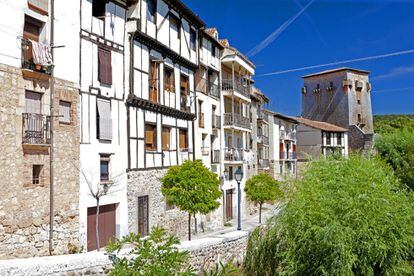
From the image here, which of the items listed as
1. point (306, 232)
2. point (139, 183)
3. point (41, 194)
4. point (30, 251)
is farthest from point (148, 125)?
point (306, 232)

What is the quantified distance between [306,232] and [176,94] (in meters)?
12.5

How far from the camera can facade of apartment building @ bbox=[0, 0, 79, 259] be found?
39.5 feet

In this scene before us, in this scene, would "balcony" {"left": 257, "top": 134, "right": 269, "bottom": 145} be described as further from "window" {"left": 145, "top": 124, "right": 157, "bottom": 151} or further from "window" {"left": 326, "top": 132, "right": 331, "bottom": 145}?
"window" {"left": 145, "top": 124, "right": 157, "bottom": 151}

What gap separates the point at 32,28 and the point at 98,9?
12.5ft

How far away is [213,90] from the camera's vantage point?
1103 inches

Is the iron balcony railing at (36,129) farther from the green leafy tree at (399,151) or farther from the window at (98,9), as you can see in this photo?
the green leafy tree at (399,151)

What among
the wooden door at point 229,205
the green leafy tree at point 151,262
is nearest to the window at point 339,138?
the wooden door at point 229,205

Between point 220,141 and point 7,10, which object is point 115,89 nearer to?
point 7,10

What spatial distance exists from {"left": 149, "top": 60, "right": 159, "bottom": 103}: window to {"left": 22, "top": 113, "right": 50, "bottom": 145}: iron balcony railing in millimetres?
6601

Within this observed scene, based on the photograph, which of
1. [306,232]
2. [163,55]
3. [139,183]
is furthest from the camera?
[163,55]

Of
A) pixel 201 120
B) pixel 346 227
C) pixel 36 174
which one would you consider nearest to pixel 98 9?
pixel 36 174

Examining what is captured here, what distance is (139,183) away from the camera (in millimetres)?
18312

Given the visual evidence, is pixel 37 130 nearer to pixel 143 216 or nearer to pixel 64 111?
pixel 64 111

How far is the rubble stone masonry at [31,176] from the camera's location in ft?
39.3
